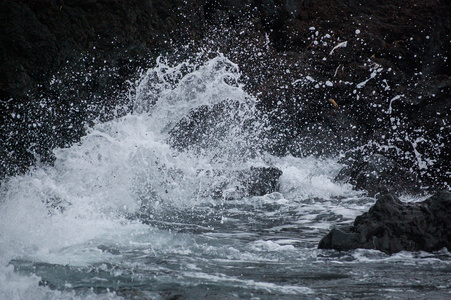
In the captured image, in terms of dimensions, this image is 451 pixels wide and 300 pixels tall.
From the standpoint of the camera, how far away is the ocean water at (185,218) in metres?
2.71

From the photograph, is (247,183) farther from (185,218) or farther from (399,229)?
(399,229)

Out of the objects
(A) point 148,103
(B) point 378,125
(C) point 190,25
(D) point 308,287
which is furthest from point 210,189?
(D) point 308,287

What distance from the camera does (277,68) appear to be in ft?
23.4

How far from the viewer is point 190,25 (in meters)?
6.68

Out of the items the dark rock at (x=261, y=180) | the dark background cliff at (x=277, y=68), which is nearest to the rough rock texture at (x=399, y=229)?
the dark rock at (x=261, y=180)

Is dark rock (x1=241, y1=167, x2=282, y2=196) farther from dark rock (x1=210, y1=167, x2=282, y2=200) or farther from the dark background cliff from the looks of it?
the dark background cliff

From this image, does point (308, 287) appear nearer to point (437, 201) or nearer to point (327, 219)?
point (437, 201)

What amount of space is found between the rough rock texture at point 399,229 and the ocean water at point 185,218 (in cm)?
11

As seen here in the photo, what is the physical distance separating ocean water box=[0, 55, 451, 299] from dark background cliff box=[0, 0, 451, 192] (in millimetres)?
295

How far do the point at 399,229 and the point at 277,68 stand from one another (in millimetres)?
3977

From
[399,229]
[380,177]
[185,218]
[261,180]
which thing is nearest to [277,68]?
[261,180]

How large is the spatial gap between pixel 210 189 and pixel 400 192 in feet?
8.24

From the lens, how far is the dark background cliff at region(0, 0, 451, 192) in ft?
17.2

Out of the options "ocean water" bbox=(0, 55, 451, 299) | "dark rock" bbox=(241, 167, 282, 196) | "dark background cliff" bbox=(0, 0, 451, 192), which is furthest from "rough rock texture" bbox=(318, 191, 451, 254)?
"dark background cliff" bbox=(0, 0, 451, 192)
